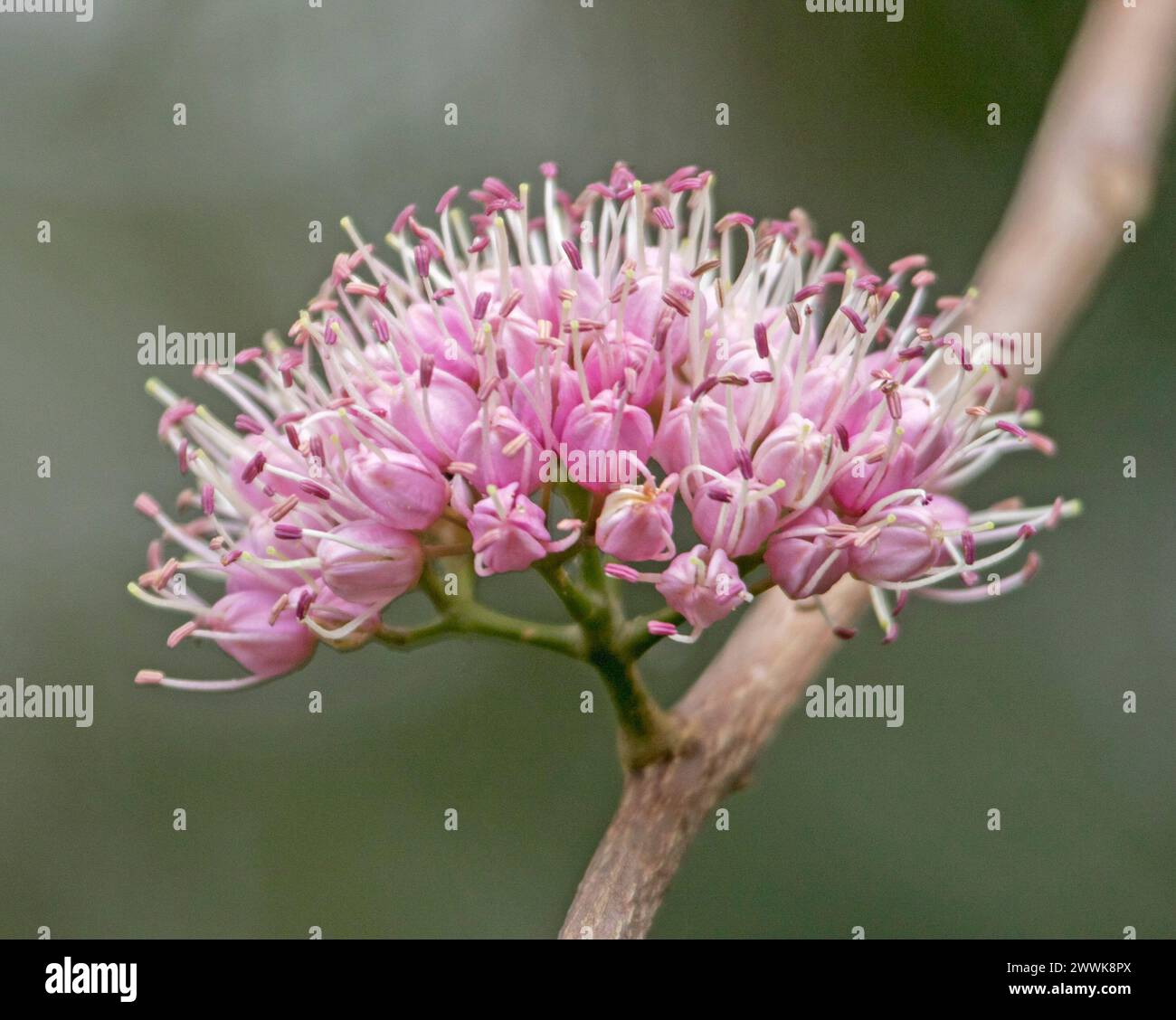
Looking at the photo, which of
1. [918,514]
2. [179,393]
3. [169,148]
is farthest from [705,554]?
[169,148]

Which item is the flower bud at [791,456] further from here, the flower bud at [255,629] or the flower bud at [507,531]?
the flower bud at [255,629]

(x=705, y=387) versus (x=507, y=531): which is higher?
(x=705, y=387)

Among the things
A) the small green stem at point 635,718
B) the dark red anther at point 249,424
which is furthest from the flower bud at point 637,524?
the dark red anther at point 249,424

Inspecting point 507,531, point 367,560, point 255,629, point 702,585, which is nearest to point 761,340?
point 702,585

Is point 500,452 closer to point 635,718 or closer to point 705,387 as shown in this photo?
point 705,387

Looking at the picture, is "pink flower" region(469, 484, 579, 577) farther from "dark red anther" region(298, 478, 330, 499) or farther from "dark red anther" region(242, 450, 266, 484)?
"dark red anther" region(242, 450, 266, 484)
